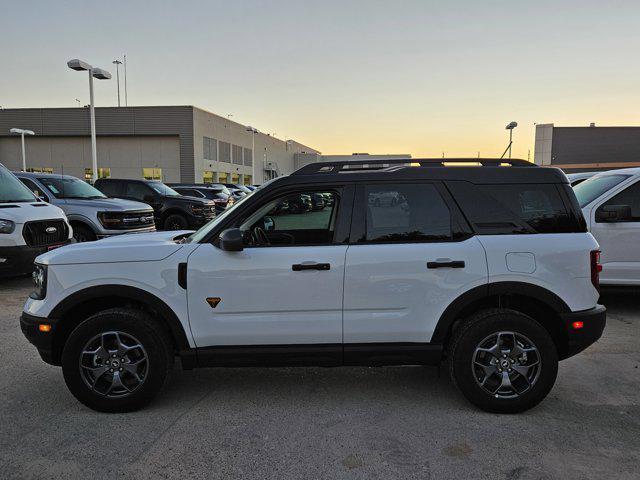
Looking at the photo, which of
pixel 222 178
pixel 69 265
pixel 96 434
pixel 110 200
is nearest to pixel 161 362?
pixel 96 434

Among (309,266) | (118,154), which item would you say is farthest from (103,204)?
(118,154)

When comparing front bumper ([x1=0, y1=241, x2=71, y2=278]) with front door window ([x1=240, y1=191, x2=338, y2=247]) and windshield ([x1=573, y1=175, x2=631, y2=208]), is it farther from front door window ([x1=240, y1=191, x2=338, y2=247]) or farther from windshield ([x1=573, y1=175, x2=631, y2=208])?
windshield ([x1=573, y1=175, x2=631, y2=208])

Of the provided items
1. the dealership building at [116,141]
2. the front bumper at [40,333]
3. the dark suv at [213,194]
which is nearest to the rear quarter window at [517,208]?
the front bumper at [40,333]

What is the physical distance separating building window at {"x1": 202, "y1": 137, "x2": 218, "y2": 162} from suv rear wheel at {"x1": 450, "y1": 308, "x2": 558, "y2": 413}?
5334 cm

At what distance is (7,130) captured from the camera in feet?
169

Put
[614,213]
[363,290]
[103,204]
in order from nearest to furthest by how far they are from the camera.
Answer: [363,290], [614,213], [103,204]

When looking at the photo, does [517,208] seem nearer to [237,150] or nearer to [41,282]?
[41,282]

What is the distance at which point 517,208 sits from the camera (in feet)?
11.5

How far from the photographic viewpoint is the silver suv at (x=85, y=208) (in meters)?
10.2

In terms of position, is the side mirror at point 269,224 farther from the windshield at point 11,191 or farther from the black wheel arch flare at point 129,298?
the windshield at point 11,191

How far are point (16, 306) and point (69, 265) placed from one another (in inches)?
164

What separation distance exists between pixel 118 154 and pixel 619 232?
52779 millimetres

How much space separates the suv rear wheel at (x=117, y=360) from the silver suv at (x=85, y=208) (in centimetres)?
714

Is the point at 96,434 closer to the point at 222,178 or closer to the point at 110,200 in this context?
the point at 110,200
